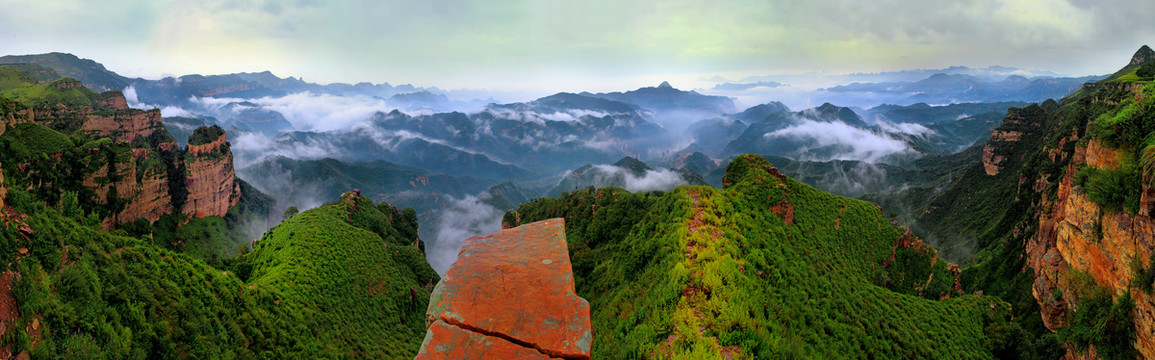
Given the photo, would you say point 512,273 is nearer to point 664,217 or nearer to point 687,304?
point 687,304

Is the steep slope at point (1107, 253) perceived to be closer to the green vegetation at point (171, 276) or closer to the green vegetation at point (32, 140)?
the green vegetation at point (171, 276)

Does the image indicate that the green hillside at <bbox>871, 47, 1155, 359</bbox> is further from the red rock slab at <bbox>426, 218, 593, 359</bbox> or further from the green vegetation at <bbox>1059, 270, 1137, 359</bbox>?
the red rock slab at <bbox>426, 218, 593, 359</bbox>

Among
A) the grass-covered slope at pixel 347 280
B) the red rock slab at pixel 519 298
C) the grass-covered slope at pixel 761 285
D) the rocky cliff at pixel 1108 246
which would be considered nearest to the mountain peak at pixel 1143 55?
the rocky cliff at pixel 1108 246

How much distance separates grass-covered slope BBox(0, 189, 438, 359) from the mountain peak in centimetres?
22678

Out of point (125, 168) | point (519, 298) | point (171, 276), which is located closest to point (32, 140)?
point (125, 168)

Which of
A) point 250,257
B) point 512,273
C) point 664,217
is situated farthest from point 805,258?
point 250,257

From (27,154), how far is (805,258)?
70006 mm

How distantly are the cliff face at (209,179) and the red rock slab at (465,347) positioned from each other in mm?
91738

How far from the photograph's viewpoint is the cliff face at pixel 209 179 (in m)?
72.5

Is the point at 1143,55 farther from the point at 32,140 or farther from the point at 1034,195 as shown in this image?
the point at 32,140

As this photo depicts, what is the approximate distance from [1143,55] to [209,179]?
264227 mm

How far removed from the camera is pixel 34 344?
9.65m

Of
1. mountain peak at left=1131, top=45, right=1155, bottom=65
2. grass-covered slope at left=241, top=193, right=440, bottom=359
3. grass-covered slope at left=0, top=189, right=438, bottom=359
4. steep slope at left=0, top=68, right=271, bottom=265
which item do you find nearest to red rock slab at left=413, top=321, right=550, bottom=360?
grass-covered slope at left=0, top=189, right=438, bottom=359

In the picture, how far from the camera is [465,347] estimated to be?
3477 mm
